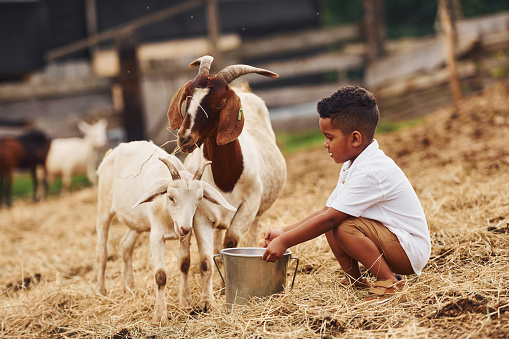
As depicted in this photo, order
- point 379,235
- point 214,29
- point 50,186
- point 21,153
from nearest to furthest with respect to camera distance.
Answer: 1. point 379,235
2. point 214,29
3. point 21,153
4. point 50,186

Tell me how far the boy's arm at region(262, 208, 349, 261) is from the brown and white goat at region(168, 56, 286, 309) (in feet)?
2.28

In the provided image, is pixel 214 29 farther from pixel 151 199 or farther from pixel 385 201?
pixel 385 201

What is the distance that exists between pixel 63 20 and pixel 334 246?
18.4 metres

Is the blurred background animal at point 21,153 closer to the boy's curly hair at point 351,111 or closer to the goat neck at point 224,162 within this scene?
the goat neck at point 224,162

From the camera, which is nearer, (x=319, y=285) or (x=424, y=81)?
(x=319, y=285)

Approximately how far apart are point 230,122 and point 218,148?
260 millimetres

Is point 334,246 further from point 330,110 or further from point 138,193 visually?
point 138,193

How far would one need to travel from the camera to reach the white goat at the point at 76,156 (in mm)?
13297

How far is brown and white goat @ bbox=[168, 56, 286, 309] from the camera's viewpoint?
3828 millimetres

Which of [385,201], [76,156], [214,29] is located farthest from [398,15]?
[385,201]

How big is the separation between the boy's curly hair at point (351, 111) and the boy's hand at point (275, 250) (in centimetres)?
83

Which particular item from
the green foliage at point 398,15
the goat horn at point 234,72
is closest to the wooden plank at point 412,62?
the green foliage at point 398,15

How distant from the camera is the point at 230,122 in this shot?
3918 mm

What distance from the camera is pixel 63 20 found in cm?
1958
